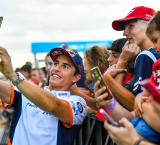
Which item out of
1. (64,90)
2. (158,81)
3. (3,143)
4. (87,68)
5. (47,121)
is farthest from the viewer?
(3,143)

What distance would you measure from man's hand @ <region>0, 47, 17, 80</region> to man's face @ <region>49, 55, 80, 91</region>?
0.58 metres

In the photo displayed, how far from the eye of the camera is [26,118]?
433cm

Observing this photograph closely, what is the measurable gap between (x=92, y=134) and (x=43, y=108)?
0.96m

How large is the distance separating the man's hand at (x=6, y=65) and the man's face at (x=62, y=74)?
1.90ft

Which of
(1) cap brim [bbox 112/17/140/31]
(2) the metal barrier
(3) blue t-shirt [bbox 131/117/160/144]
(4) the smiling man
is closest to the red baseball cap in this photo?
(1) cap brim [bbox 112/17/140/31]

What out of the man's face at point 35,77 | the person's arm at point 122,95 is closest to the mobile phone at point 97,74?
the person's arm at point 122,95

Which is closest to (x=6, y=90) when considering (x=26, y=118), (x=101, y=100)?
(x=26, y=118)

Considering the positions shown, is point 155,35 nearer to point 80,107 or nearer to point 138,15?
point 138,15

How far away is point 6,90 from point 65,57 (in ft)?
2.11

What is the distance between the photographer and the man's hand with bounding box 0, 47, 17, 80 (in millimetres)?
3969

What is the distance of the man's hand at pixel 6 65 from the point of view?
3.97 meters

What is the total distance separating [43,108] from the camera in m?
4.04

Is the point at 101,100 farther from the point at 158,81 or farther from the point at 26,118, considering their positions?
the point at 26,118

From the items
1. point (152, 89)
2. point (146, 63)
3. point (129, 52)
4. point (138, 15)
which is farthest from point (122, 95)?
point (152, 89)
